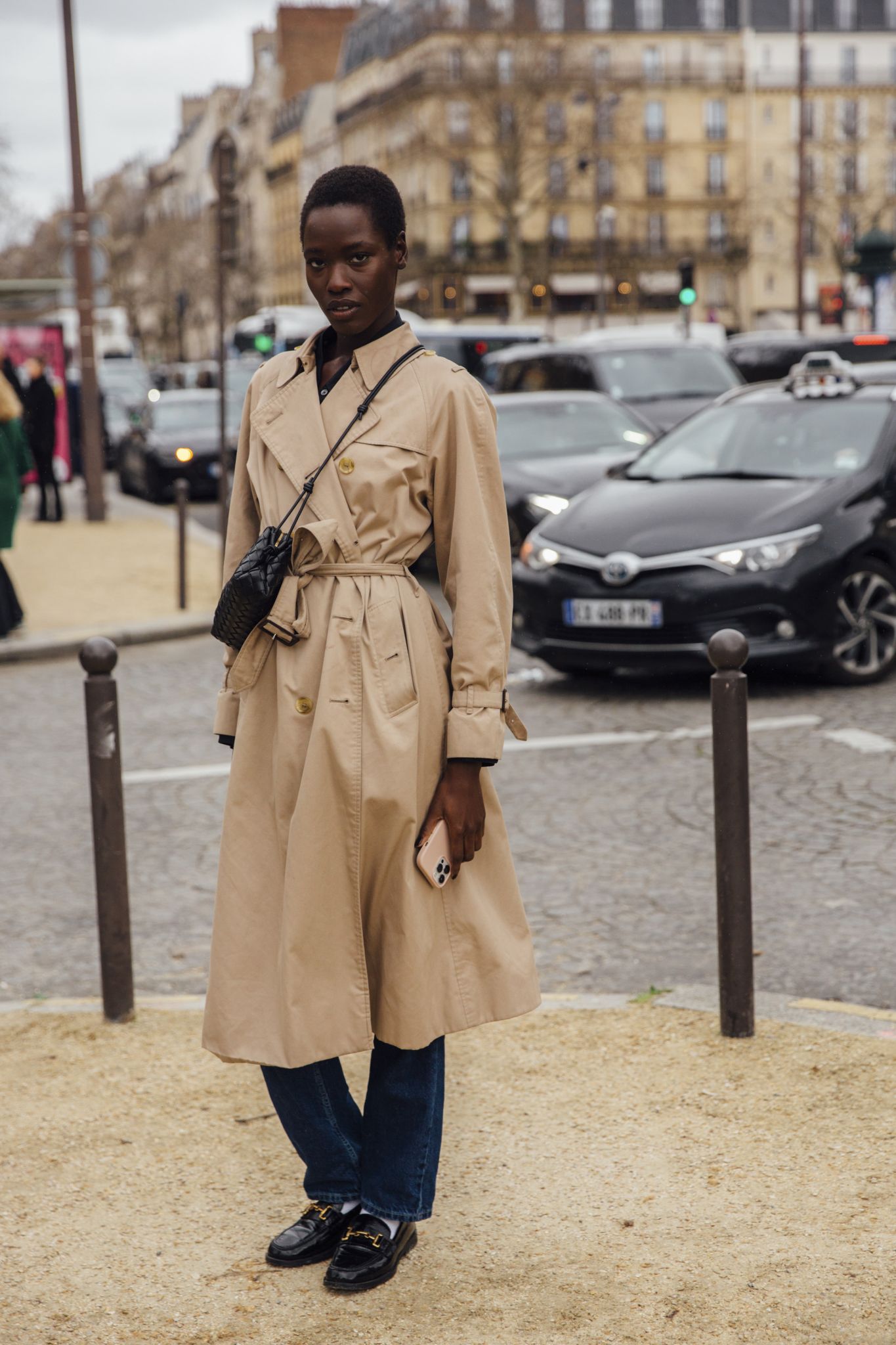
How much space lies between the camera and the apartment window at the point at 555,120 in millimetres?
72000

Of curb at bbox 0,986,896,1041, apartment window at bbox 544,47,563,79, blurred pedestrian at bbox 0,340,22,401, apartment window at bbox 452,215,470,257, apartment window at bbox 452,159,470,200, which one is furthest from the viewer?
apartment window at bbox 452,159,470,200

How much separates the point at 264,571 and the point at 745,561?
6009mm

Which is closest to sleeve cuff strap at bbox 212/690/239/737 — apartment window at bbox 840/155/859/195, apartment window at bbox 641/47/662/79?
apartment window at bbox 840/155/859/195

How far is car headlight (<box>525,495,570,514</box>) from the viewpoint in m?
12.1

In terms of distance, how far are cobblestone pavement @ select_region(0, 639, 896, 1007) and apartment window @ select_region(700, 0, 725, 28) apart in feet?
281

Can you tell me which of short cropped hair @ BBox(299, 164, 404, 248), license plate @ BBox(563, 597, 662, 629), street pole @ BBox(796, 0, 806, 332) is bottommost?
license plate @ BBox(563, 597, 662, 629)

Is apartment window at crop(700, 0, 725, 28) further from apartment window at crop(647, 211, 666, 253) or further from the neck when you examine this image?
the neck

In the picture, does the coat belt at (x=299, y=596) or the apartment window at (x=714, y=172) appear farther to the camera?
the apartment window at (x=714, y=172)

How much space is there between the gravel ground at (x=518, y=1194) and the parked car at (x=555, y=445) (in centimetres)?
792

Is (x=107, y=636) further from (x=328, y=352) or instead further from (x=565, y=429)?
(x=328, y=352)

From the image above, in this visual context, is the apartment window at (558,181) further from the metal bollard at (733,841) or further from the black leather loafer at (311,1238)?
the black leather loafer at (311,1238)

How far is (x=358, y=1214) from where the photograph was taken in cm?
324

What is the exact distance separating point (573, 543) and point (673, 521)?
52 centimetres

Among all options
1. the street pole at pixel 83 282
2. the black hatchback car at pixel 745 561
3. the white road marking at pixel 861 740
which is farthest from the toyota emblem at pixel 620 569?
the street pole at pixel 83 282
